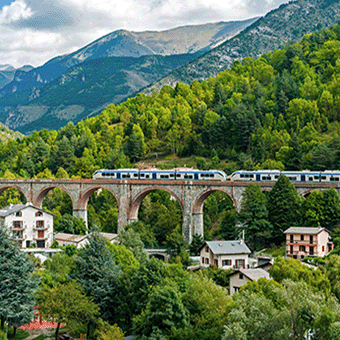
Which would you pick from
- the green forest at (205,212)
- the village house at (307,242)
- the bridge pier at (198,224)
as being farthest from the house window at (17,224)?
the village house at (307,242)

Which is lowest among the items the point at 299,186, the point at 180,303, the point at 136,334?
the point at 136,334

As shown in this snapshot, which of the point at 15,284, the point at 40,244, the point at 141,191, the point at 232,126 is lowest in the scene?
the point at 40,244

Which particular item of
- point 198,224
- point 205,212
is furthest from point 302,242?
point 205,212

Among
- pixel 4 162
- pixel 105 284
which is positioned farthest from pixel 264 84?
pixel 105 284

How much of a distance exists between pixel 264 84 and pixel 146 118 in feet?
118

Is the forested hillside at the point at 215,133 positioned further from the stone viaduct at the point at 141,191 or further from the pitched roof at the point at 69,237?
the pitched roof at the point at 69,237

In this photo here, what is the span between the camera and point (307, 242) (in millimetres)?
63906

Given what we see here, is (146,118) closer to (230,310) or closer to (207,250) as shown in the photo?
(207,250)

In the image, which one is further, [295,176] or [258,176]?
[258,176]

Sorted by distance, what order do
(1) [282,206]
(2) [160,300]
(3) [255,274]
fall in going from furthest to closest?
1. (1) [282,206]
2. (3) [255,274]
3. (2) [160,300]

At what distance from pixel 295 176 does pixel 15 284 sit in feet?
170

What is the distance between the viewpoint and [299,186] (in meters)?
78.0

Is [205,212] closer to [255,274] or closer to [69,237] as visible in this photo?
[69,237]

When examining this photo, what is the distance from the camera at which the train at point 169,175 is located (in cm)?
8781
